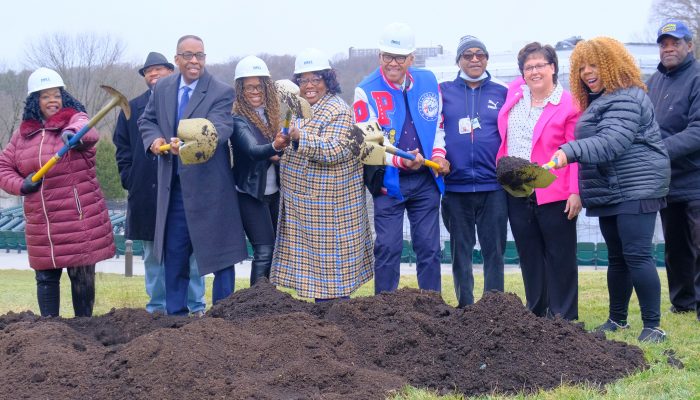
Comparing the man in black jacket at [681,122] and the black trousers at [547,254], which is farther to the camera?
Answer: the man in black jacket at [681,122]

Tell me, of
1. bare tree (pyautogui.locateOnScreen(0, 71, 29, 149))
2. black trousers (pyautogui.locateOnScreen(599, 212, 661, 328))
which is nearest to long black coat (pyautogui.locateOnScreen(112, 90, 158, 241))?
black trousers (pyautogui.locateOnScreen(599, 212, 661, 328))

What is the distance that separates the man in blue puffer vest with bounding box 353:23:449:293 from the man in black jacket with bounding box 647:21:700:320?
1.84 meters

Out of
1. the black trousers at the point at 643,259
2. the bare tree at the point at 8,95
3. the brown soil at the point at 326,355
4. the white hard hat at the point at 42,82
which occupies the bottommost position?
the bare tree at the point at 8,95

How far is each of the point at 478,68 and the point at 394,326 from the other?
251 centimetres

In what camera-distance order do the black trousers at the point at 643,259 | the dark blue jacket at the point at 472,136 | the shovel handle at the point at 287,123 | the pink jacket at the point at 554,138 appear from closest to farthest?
1. the black trousers at the point at 643,259
2. the shovel handle at the point at 287,123
3. the pink jacket at the point at 554,138
4. the dark blue jacket at the point at 472,136

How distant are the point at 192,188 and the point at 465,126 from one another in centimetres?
218

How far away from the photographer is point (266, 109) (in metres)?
7.21

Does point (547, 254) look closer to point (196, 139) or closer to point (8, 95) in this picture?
point (196, 139)

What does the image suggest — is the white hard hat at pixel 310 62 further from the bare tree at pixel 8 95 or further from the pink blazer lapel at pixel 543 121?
the bare tree at pixel 8 95

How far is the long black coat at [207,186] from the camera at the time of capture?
6.82 meters

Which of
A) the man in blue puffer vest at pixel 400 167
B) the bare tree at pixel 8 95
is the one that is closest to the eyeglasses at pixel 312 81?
the man in blue puffer vest at pixel 400 167

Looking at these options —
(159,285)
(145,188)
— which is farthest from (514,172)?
(159,285)

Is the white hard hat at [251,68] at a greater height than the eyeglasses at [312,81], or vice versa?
the white hard hat at [251,68]

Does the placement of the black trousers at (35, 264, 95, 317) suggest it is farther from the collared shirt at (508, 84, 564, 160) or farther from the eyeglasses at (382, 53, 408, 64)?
the collared shirt at (508, 84, 564, 160)
